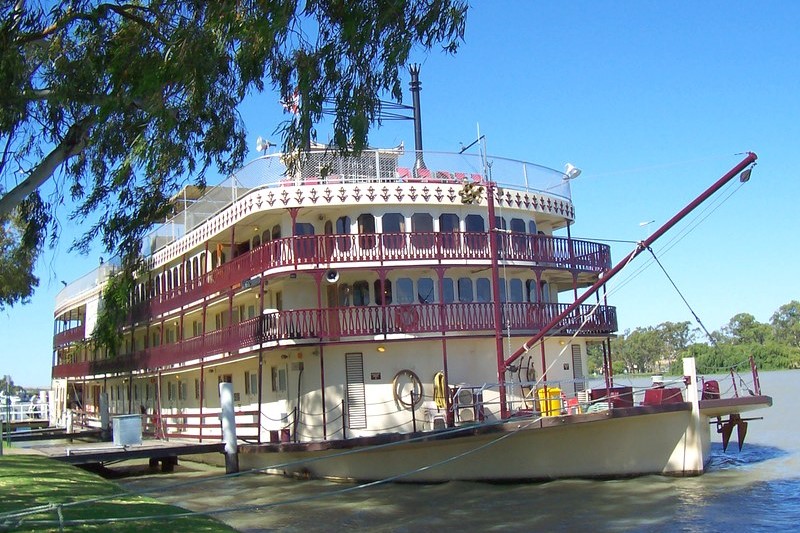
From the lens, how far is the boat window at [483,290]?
22.3 metres

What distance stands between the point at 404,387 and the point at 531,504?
212 inches

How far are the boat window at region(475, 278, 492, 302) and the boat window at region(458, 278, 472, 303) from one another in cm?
21

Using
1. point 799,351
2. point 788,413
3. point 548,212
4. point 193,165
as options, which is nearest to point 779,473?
point 548,212

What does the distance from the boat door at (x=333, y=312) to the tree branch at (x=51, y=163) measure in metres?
8.78

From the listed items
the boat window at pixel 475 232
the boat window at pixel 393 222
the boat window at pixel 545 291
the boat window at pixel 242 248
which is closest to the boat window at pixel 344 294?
the boat window at pixel 393 222

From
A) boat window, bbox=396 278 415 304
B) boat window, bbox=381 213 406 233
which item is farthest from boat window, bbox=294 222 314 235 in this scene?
boat window, bbox=396 278 415 304

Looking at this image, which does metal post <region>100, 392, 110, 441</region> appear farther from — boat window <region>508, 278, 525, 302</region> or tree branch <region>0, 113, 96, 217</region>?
tree branch <region>0, 113, 96, 217</region>

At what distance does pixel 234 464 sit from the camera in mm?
22250

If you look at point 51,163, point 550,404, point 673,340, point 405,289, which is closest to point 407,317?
point 405,289

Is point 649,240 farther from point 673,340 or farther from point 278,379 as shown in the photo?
point 673,340

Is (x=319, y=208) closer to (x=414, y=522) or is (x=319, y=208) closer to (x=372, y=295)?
(x=372, y=295)

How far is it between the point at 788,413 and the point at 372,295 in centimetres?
2951

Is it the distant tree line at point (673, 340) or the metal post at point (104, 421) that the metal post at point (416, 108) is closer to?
the metal post at point (104, 421)

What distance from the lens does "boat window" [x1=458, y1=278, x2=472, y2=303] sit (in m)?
22.1
